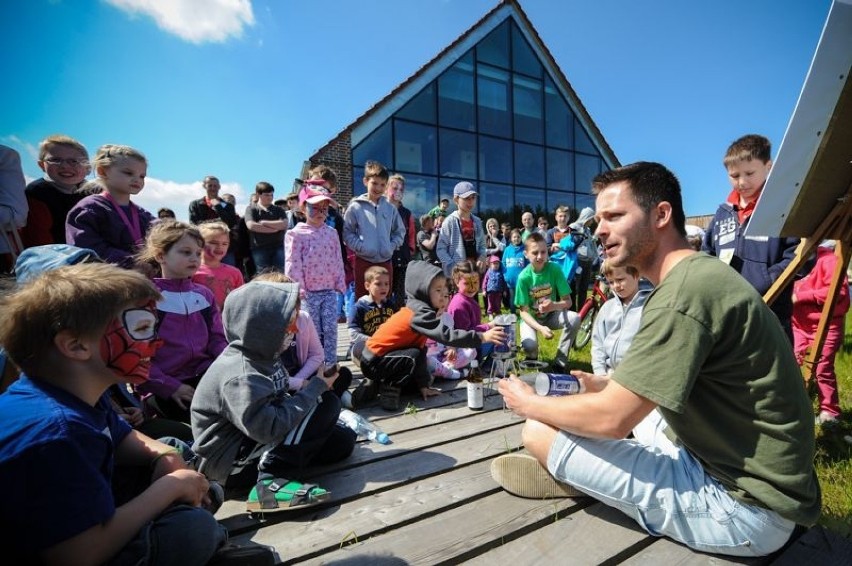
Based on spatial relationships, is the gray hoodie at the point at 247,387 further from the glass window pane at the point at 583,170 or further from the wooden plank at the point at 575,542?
the glass window pane at the point at 583,170

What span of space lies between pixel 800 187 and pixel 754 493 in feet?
6.55

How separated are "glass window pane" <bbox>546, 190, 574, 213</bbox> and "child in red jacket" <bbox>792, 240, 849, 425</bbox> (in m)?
12.9

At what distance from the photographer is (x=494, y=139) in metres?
15.6

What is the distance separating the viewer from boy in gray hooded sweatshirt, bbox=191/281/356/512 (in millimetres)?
1951

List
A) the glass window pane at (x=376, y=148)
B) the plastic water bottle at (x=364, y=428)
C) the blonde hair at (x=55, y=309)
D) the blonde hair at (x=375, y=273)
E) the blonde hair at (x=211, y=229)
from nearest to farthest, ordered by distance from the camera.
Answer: the blonde hair at (x=55, y=309)
the plastic water bottle at (x=364, y=428)
the blonde hair at (x=211, y=229)
the blonde hair at (x=375, y=273)
the glass window pane at (x=376, y=148)

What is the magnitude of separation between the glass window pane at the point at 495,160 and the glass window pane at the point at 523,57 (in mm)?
3216

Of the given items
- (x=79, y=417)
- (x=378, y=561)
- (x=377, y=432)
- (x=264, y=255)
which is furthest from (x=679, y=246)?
(x=264, y=255)

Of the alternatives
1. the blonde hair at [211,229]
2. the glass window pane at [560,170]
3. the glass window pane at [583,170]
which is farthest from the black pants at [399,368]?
the glass window pane at [583,170]

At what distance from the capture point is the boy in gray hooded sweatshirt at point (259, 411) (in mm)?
1951

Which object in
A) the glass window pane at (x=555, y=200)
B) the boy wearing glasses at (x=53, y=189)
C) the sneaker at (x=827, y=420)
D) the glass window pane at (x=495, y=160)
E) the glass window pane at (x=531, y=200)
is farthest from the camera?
the glass window pane at (x=555, y=200)

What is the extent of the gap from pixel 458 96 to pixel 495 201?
407 cm

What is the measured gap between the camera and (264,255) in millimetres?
6047

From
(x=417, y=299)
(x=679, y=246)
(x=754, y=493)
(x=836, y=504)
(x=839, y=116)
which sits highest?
(x=839, y=116)

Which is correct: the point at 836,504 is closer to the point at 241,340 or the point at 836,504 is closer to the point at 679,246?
the point at 679,246
